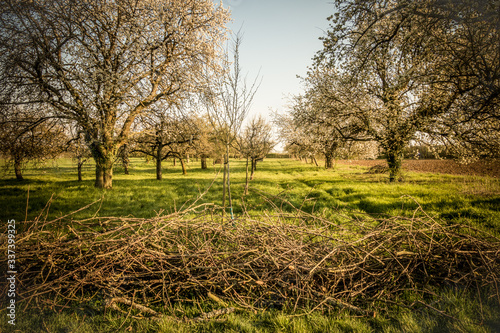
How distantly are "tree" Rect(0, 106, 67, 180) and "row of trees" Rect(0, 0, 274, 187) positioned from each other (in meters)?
0.04

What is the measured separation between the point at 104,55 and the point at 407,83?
661 inches

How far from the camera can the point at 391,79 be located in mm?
11047

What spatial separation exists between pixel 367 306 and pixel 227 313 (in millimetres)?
1582

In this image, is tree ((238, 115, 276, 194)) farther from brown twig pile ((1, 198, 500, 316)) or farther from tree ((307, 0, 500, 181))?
brown twig pile ((1, 198, 500, 316))

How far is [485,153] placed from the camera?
10.2m

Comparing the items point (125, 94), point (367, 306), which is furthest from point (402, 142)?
point (125, 94)

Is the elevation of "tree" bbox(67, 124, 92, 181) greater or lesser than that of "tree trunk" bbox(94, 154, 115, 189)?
greater

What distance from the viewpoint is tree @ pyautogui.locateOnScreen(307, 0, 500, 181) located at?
5.79m

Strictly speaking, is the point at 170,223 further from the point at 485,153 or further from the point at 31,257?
the point at 485,153

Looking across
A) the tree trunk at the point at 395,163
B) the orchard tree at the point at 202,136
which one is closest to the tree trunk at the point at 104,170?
the orchard tree at the point at 202,136

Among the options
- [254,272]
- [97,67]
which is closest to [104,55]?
[97,67]

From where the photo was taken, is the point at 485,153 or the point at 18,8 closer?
the point at 18,8

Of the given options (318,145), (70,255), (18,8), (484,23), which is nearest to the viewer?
(70,255)

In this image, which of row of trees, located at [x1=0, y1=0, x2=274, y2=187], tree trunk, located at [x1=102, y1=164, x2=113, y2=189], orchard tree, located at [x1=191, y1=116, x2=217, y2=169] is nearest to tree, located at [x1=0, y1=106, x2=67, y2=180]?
row of trees, located at [x1=0, y1=0, x2=274, y2=187]
